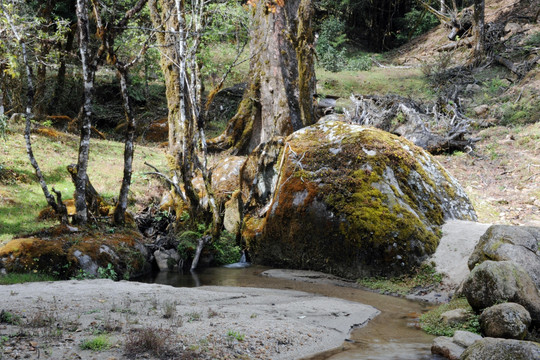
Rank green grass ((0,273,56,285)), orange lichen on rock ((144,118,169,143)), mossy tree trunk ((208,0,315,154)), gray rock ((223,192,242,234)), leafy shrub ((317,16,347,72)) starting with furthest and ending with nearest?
leafy shrub ((317,16,347,72)) → orange lichen on rock ((144,118,169,143)) → mossy tree trunk ((208,0,315,154)) → gray rock ((223,192,242,234)) → green grass ((0,273,56,285))

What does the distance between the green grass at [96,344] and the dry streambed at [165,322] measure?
43 mm

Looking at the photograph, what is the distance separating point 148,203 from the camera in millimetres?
13312

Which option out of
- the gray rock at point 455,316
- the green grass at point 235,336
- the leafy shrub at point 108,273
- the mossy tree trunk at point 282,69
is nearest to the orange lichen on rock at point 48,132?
the mossy tree trunk at point 282,69

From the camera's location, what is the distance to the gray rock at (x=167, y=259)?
9.79 meters

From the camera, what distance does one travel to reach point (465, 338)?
195 inches

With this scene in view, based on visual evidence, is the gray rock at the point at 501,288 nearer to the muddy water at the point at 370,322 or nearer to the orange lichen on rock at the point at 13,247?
the muddy water at the point at 370,322

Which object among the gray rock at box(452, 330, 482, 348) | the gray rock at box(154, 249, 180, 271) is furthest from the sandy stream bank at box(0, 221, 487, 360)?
the gray rock at box(154, 249, 180, 271)

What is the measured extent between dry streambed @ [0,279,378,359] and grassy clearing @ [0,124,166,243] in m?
4.40

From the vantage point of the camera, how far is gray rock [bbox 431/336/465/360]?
4.59 meters

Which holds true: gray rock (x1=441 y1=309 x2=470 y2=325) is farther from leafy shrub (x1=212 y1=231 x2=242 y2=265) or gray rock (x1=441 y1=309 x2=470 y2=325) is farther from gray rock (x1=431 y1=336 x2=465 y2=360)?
leafy shrub (x1=212 y1=231 x2=242 y2=265)

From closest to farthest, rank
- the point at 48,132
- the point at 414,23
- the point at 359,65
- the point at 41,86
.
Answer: the point at 48,132 → the point at 41,86 → the point at 359,65 → the point at 414,23

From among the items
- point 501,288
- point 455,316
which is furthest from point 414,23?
point 455,316

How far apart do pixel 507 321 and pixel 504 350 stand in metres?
1.09

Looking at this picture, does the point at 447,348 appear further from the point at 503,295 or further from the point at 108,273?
the point at 108,273
